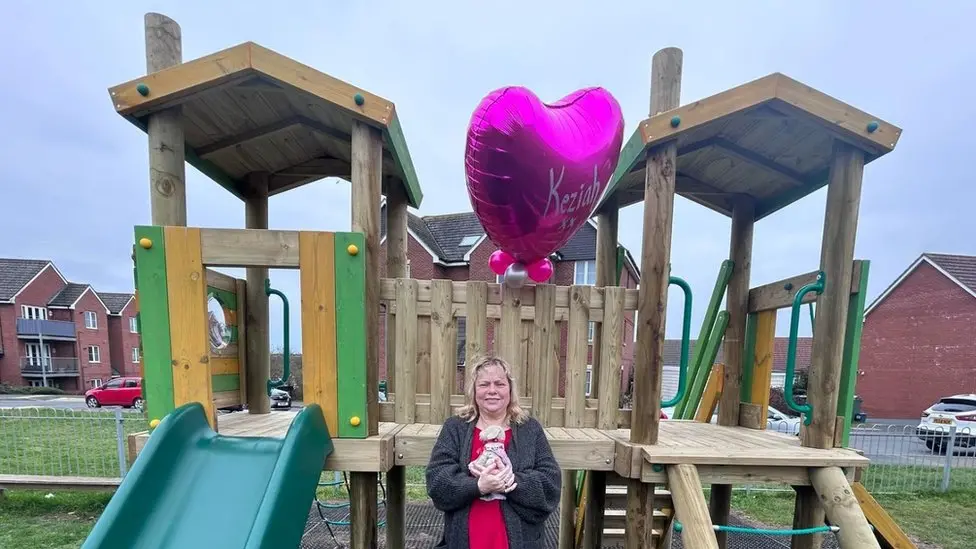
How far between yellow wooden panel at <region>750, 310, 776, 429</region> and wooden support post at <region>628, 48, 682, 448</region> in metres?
1.46

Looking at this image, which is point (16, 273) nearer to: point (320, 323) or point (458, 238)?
point (458, 238)

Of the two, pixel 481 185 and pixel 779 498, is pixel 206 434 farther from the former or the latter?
pixel 779 498

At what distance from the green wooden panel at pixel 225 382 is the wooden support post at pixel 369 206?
3.78 feet

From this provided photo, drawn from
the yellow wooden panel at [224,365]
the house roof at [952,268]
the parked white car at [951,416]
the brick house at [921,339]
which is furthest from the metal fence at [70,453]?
the brick house at [921,339]

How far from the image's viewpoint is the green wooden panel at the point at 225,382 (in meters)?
2.86

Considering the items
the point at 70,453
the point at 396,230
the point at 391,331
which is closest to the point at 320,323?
the point at 391,331

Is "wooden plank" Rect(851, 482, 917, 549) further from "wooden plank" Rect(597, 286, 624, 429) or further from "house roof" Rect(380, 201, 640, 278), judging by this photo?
"house roof" Rect(380, 201, 640, 278)

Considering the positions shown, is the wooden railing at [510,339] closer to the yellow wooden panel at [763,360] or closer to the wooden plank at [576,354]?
the wooden plank at [576,354]

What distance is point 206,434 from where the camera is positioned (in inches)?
90.7

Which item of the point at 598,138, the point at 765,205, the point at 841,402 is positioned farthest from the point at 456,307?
the point at 765,205

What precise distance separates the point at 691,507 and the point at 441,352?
159cm

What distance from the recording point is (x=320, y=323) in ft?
7.84

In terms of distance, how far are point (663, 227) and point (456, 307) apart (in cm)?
131

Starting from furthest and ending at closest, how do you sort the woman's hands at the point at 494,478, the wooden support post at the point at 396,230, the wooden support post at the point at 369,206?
the wooden support post at the point at 396,230 < the wooden support post at the point at 369,206 < the woman's hands at the point at 494,478
